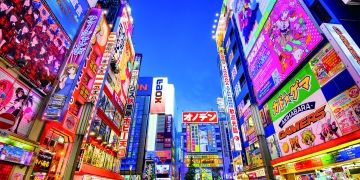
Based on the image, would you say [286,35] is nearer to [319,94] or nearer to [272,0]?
[272,0]

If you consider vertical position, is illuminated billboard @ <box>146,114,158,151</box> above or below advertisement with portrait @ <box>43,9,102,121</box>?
above

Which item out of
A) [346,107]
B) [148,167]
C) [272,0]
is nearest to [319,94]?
[346,107]

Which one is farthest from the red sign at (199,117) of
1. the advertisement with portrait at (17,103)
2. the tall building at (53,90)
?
the advertisement with portrait at (17,103)

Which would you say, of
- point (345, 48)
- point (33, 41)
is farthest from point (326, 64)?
point (33, 41)

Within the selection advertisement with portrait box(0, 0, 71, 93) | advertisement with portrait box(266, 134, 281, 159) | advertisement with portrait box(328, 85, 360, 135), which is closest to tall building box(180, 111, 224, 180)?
advertisement with portrait box(266, 134, 281, 159)

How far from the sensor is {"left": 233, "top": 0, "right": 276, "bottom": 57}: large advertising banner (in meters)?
20.9

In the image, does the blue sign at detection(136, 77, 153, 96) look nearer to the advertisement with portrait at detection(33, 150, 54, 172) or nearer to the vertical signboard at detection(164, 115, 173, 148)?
the vertical signboard at detection(164, 115, 173, 148)

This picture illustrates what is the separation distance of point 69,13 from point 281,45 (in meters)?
17.8

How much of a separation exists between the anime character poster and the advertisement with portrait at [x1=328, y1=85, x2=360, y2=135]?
15.9 inches

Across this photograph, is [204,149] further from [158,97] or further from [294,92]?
[294,92]

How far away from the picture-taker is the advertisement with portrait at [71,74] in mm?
12273

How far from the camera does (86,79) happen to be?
19.3 metres

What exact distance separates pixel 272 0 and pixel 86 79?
1942cm

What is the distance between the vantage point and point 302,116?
49.3 ft
